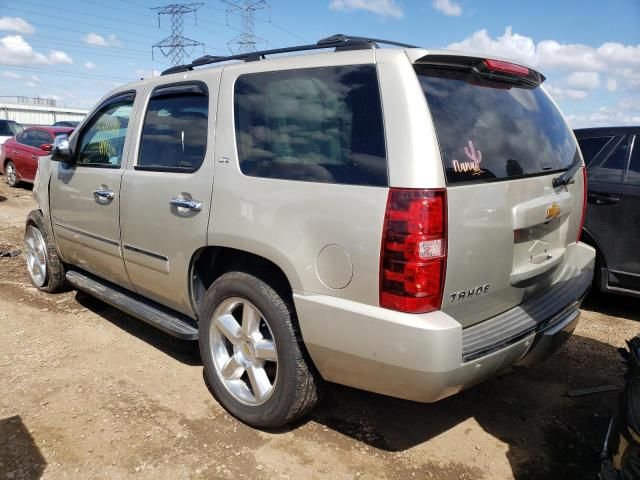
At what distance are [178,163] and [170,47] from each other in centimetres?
4291

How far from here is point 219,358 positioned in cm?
309

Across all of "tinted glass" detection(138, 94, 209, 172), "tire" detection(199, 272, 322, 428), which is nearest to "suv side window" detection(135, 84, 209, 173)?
"tinted glass" detection(138, 94, 209, 172)

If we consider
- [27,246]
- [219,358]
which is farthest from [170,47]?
[219,358]

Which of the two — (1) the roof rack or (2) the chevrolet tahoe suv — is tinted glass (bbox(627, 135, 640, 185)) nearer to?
(2) the chevrolet tahoe suv

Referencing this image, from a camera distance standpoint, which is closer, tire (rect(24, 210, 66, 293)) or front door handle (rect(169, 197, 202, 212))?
front door handle (rect(169, 197, 202, 212))

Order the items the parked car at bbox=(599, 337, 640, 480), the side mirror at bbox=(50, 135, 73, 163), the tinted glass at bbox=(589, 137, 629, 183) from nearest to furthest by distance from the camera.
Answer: the parked car at bbox=(599, 337, 640, 480), the side mirror at bbox=(50, 135, 73, 163), the tinted glass at bbox=(589, 137, 629, 183)

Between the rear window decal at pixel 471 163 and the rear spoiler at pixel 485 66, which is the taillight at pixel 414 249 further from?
the rear spoiler at pixel 485 66

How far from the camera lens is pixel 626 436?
79.4 inches

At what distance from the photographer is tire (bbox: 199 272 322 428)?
2609 millimetres

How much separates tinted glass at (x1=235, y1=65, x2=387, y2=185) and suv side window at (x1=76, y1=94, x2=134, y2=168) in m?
1.31

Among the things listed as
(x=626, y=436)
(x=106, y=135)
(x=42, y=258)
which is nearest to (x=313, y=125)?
(x=626, y=436)

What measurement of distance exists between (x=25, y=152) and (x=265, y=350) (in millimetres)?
11766

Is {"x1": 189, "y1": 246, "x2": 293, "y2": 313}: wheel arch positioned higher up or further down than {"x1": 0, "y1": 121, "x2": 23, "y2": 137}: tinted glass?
further down

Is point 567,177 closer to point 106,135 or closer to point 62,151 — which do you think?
point 106,135
